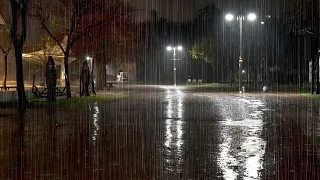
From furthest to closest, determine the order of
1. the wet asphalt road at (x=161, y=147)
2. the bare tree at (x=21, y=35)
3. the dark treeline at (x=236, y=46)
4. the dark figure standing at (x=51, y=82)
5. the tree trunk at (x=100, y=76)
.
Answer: the dark treeline at (x=236, y=46) → the tree trunk at (x=100, y=76) → the dark figure standing at (x=51, y=82) → the bare tree at (x=21, y=35) → the wet asphalt road at (x=161, y=147)

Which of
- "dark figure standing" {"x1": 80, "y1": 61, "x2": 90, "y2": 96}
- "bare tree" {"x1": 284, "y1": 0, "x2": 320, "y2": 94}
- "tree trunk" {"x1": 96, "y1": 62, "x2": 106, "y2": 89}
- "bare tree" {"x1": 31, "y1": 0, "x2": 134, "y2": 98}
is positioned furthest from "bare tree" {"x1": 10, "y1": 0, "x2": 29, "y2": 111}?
"tree trunk" {"x1": 96, "y1": 62, "x2": 106, "y2": 89}

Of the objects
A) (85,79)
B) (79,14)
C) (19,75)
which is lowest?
(85,79)

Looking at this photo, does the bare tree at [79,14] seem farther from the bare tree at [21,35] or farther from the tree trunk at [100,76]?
the tree trunk at [100,76]

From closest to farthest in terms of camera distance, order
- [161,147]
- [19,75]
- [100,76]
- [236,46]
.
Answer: [161,147] < [19,75] < [100,76] < [236,46]

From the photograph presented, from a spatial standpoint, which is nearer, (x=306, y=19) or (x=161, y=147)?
(x=161, y=147)

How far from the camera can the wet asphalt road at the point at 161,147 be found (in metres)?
8.62

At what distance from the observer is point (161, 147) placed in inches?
447

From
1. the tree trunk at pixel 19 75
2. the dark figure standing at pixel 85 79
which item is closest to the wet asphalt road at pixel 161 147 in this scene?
the tree trunk at pixel 19 75

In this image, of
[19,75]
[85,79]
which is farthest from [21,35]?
[85,79]

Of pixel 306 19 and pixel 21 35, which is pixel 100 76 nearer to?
pixel 306 19

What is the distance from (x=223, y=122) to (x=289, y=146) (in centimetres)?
539

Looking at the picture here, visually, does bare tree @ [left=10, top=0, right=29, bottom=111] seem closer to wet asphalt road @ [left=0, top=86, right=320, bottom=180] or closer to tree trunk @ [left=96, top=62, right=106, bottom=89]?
wet asphalt road @ [left=0, top=86, right=320, bottom=180]

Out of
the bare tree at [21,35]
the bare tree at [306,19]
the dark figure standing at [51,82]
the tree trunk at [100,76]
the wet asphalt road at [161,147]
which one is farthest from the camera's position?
the tree trunk at [100,76]

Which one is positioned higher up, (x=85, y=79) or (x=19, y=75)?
(x=19, y=75)
